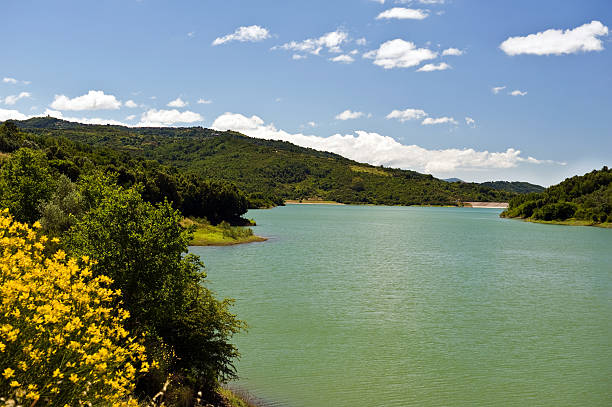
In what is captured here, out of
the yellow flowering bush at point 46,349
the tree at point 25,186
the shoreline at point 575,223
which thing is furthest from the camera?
the shoreline at point 575,223

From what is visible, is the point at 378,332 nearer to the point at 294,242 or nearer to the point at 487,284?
the point at 487,284

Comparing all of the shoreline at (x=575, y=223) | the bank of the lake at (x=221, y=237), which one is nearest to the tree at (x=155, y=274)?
the bank of the lake at (x=221, y=237)

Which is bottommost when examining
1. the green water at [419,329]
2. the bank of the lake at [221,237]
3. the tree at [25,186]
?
the green water at [419,329]

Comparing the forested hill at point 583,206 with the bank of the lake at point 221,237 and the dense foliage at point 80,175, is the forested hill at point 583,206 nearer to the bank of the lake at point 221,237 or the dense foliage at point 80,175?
the dense foliage at point 80,175

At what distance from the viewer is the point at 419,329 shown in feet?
113

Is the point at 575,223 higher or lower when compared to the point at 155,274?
higher

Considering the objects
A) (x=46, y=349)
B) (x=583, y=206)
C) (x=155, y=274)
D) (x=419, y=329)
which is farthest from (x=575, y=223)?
(x=46, y=349)

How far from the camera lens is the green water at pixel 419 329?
2381cm

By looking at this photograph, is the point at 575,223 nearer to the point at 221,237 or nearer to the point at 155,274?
the point at 221,237

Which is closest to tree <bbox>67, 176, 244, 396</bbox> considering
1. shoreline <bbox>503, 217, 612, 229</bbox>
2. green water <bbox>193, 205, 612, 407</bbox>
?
green water <bbox>193, 205, 612, 407</bbox>

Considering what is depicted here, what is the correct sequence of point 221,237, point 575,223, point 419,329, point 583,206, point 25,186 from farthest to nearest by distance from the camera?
point 583,206 → point 575,223 → point 221,237 → point 25,186 → point 419,329

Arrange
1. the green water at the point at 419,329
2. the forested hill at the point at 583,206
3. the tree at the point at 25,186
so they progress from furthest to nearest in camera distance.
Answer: the forested hill at the point at 583,206, the tree at the point at 25,186, the green water at the point at 419,329

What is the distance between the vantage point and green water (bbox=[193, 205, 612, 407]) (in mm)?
23812

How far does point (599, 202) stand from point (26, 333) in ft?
688
